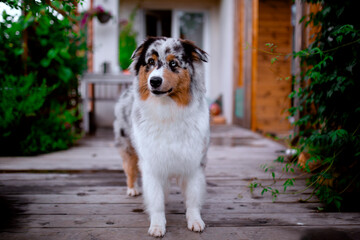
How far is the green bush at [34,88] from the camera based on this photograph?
3.22 metres

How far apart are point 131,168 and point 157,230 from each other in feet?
2.64

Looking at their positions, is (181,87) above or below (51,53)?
below

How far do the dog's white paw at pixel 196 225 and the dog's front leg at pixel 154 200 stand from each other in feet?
0.49

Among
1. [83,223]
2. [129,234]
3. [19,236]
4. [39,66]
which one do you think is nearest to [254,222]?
[129,234]

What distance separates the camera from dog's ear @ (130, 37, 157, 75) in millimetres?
1871

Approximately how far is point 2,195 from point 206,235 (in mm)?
1530

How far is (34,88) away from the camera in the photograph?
339 centimetres

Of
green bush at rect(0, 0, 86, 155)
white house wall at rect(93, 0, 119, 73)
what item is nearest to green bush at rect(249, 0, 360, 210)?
green bush at rect(0, 0, 86, 155)

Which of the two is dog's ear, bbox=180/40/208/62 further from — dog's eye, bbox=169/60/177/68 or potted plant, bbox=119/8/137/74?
potted plant, bbox=119/8/137/74

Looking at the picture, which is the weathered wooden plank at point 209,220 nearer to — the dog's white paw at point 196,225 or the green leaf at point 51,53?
the dog's white paw at point 196,225

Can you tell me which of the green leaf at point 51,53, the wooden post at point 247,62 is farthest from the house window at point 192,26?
the green leaf at point 51,53

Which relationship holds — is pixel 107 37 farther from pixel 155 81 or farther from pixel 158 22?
pixel 155 81

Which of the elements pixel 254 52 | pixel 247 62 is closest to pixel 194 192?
pixel 254 52

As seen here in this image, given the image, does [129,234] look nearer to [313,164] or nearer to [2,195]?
[2,195]
